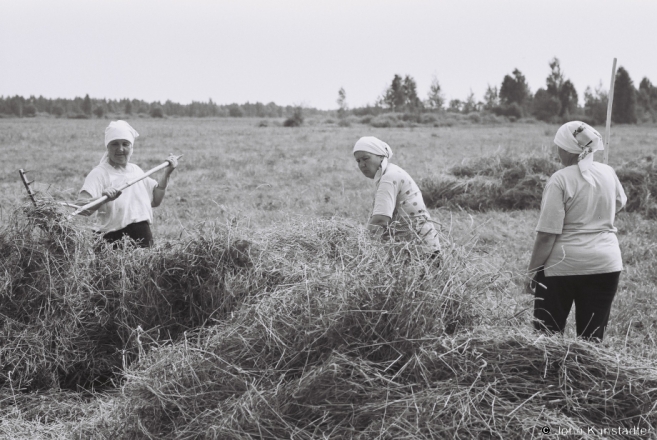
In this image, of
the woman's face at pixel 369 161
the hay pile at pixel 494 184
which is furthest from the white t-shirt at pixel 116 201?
the hay pile at pixel 494 184

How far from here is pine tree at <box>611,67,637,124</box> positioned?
1644 inches

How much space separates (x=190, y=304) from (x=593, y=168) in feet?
7.79

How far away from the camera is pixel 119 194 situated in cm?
379

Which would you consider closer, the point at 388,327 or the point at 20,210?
the point at 388,327

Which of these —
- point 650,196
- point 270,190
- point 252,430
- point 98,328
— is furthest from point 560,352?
point 270,190

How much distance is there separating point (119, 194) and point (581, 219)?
9.19 feet

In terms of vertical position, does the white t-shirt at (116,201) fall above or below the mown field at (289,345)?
above

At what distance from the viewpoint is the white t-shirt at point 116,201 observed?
388 cm

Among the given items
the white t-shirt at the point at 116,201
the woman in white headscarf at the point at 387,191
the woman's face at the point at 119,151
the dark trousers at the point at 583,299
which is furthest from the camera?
the woman's face at the point at 119,151

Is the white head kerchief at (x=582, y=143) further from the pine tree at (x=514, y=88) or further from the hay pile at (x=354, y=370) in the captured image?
the pine tree at (x=514, y=88)

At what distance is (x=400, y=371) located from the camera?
217cm

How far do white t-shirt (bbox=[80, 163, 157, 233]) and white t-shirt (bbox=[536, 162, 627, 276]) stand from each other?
105 inches

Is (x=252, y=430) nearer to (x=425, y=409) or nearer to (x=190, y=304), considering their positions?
(x=425, y=409)

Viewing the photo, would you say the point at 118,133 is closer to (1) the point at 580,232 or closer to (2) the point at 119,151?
(2) the point at 119,151
